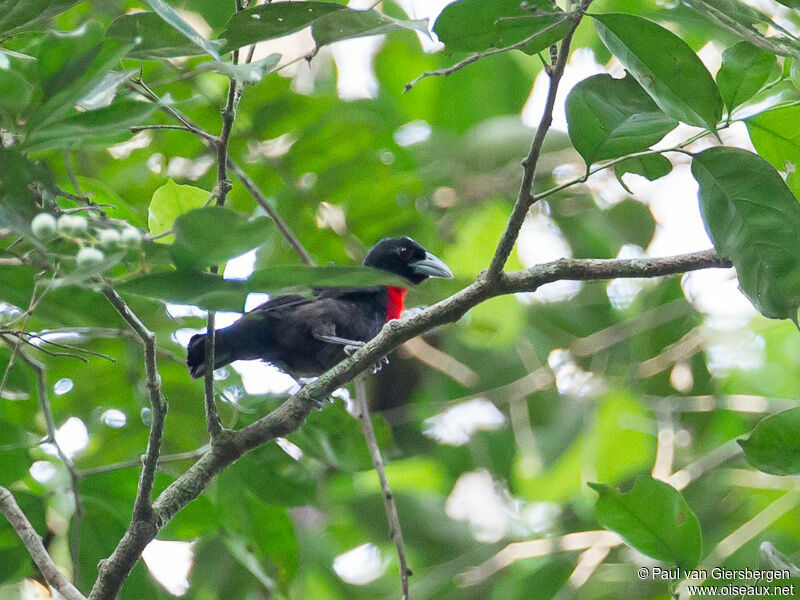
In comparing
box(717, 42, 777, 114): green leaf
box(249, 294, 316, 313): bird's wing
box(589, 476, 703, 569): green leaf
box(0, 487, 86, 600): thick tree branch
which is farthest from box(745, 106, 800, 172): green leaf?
box(249, 294, 316, 313): bird's wing

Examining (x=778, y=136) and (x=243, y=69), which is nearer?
(x=243, y=69)

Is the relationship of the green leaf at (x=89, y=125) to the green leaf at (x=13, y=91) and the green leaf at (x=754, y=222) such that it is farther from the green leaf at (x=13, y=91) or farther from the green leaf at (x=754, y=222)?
the green leaf at (x=754, y=222)

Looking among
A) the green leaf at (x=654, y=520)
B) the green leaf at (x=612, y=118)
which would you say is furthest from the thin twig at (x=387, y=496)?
the green leaf at (x=612, y=118)

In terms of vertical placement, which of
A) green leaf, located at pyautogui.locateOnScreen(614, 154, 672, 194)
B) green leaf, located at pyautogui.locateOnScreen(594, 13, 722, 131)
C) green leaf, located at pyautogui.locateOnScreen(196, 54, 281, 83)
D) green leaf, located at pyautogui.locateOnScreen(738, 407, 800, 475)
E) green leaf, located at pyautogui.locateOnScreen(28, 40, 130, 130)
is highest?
green leaf, located at pyautogui.locateOnScreen(28, 40, 130, 130)

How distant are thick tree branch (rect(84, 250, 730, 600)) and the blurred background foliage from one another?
1.42ft

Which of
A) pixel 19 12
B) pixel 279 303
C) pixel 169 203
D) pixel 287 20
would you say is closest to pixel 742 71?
pixel 287 20

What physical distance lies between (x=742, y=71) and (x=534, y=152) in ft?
1.78

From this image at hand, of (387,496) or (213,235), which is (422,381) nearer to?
(387,496)

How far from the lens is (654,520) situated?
2.29 meters

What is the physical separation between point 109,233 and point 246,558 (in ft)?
5.82

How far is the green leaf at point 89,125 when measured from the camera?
56.8 inches

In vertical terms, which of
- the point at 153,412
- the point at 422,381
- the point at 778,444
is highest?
the point at 153,412

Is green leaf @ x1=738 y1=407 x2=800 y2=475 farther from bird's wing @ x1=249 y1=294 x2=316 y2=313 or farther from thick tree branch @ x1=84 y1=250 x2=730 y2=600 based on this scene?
bird's wing @ x1=249 y1=294 x2=316 y2=313

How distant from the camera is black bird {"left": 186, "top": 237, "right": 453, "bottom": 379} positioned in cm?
396
